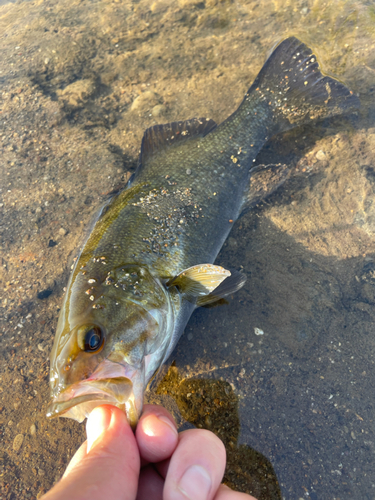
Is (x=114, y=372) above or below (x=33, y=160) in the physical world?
below

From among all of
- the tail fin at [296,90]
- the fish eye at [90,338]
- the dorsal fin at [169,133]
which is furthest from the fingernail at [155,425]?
the tail fin at [296,90]

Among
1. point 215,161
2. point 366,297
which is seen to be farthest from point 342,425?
point 215,161

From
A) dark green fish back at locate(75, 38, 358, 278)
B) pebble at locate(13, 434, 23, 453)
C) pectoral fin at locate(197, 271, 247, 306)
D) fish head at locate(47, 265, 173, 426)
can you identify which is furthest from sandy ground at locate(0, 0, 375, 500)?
fish head at locate(47, 265, 173, 426)

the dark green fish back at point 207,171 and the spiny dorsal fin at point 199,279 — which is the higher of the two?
the dark green fish back at point 207,171

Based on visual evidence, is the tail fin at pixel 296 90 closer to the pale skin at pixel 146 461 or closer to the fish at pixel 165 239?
the fish at pixel 165 239

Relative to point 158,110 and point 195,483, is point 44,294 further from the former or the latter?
point 158,110

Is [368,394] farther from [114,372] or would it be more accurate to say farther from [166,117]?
[166,117]

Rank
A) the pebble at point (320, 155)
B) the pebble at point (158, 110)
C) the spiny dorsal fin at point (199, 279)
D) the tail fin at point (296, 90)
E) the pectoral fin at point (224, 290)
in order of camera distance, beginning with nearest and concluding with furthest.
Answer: the spiny dorsal fin at point (199, 279), the pectoral fin at point (224, 290), the tail fin at point (296, 90), the pebble at point (320, 155), the pebble at point (158, 110)
